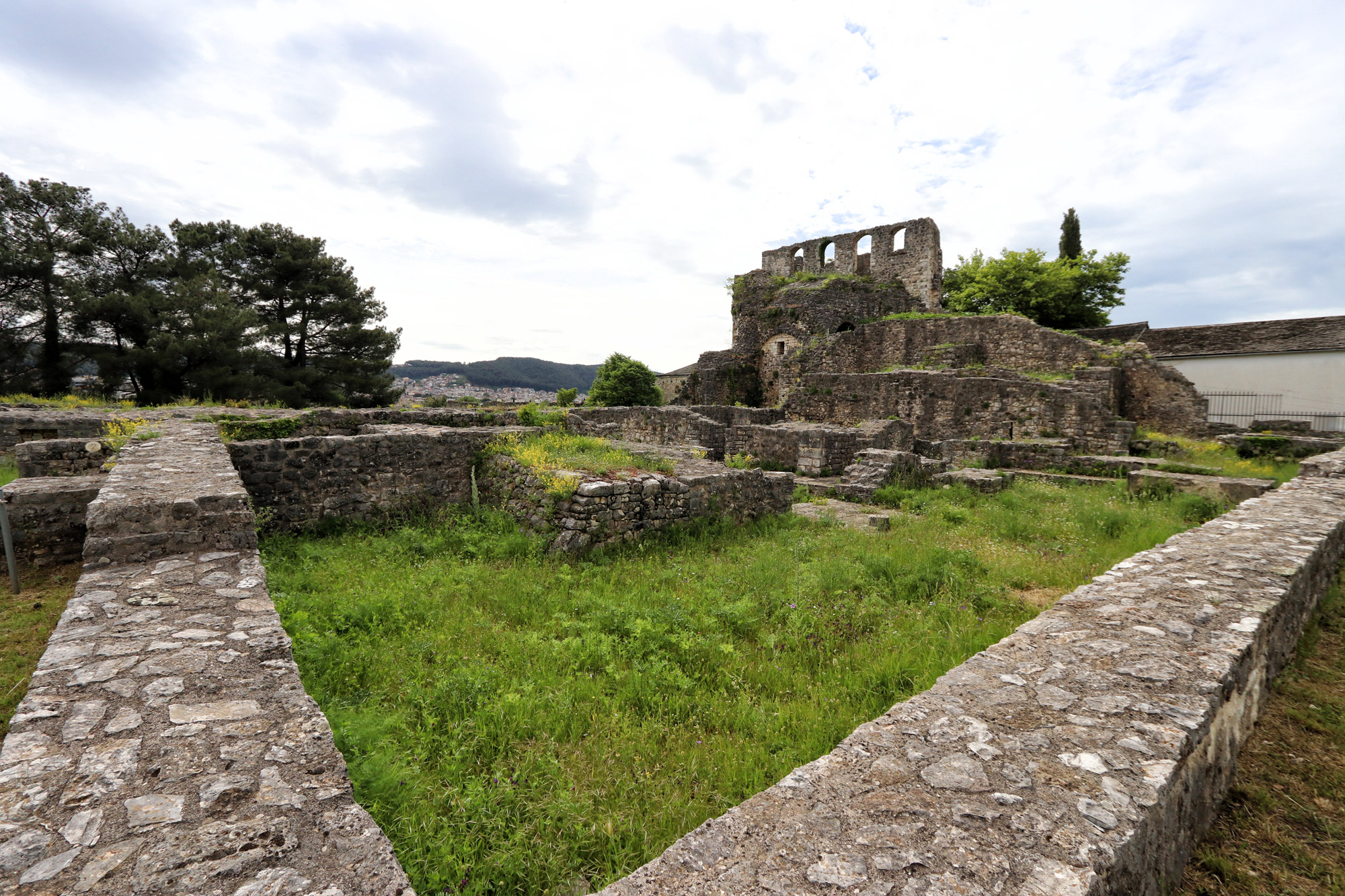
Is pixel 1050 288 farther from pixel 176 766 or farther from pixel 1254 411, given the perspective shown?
pixel 176 766

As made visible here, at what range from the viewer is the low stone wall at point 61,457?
6285mm

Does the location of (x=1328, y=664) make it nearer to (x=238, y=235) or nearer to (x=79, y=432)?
(x=79, y=432)

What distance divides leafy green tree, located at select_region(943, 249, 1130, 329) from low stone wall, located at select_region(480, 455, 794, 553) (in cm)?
2673

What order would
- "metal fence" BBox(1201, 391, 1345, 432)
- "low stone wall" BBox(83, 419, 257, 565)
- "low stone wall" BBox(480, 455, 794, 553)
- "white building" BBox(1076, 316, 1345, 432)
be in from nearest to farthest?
"low stone wall" BBox(83, 419, 257, 565) < "low stone wall" BBox(480, 455, 794, 553) < "metal fence" BBox(1201, 391, 1345, 432) < "white building" BBox(1076, 316, 1345, 432)

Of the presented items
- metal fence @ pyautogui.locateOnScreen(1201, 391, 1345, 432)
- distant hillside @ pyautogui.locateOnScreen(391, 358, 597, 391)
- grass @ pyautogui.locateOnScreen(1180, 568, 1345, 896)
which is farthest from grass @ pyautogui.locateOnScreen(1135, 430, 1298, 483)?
distant hillside @ pyautogui.locateOnScreen(391, 358, 597, 391)

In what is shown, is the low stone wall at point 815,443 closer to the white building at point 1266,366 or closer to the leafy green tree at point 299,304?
the white building at point 1266,366

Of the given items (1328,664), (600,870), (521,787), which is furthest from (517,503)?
(1328,664)

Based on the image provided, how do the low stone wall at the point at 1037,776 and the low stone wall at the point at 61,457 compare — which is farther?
the low stone wall at the point at 61,457

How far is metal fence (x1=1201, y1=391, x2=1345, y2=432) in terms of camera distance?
1939cm

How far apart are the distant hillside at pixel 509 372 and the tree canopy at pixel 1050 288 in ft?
177

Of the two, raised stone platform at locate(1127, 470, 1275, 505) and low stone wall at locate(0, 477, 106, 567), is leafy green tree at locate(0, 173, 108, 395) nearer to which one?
low stone wall at locate(0, 477, 106, 567)

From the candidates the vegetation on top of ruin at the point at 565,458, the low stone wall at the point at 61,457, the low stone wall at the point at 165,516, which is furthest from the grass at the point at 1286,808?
the low stone wall at the point at 61,457

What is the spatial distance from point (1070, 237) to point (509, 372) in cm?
7588

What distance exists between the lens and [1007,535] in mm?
8109
